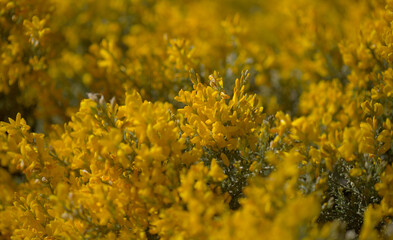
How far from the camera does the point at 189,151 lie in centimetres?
194

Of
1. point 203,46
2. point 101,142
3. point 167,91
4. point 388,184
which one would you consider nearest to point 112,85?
point 167,91

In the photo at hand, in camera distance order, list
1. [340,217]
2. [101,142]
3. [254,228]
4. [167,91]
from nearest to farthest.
→ [254,228] < [101,142] < [340,217] < [167,91]

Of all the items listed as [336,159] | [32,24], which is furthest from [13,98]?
[336,159]

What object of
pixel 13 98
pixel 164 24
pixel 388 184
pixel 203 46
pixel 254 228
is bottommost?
pixel 254 228

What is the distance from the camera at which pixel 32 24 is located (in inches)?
108

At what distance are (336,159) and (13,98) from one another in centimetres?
253

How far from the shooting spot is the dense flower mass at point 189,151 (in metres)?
1.65

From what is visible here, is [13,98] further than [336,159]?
Yes

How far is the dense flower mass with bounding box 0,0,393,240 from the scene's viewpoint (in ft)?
5.41

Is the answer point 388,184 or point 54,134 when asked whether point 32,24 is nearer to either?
point 54,134

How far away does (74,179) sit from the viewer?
2127mm

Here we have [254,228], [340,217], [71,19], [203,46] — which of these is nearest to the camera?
[254,228]

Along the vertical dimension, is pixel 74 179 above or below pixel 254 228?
above

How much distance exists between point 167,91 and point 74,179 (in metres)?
1.23
